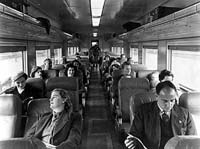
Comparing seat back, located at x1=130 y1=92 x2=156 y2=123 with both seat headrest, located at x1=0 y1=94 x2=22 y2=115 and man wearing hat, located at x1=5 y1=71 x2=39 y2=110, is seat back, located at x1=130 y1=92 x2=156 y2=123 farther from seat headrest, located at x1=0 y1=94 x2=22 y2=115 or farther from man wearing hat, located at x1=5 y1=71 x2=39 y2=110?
man wearing hat, located at x1=5 y1=71 x2=39 y2=110

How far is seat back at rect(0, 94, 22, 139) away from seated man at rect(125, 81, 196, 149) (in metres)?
1.08

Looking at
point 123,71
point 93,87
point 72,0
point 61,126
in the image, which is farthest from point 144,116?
point 93,87

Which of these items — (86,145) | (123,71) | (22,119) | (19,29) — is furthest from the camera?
(123,71)

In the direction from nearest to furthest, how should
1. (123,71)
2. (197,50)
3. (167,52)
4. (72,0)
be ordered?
(197,50) < (167,52) < (123,71) < (72,0)

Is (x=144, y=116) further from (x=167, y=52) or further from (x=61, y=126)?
(x=167, y=52)

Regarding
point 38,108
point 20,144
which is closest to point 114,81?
point 38,108

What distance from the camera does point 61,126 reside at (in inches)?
95.6

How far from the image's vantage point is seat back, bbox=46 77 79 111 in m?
3.69

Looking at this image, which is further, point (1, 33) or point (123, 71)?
point (123, 71)

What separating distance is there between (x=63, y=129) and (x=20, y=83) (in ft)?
4.44

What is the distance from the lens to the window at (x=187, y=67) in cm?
310

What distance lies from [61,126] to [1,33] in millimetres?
1244

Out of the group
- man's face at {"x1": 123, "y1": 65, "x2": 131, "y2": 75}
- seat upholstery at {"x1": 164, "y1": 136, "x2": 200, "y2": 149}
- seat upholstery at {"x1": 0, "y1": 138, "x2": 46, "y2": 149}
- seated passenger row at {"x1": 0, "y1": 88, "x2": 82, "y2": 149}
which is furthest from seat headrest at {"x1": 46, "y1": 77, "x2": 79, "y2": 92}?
seat upholstery at {"x1": 164, "y1": 136, "x2": 200, "y2": 149}

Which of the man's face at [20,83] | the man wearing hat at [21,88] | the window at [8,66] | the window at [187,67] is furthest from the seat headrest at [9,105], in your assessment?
the window at [187,67]
